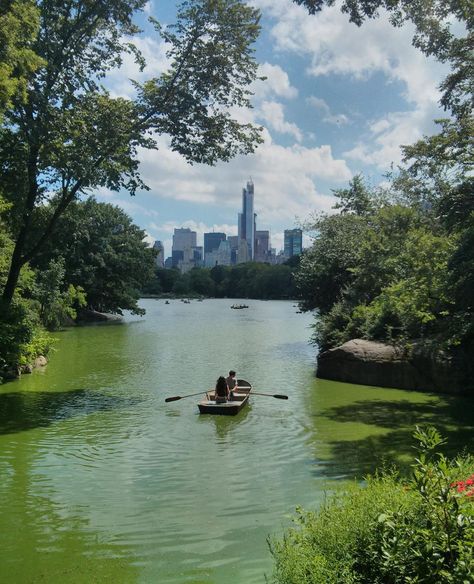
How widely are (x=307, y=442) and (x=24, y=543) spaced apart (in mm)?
7004

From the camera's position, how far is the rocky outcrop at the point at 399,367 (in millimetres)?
18547

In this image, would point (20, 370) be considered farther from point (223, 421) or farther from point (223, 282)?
point (223, 282)

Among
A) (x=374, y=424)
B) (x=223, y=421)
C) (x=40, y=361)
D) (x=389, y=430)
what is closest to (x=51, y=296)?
(x=40, y=361)

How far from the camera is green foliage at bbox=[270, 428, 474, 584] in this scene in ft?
12.4

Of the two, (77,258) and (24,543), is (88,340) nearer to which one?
(77,258)

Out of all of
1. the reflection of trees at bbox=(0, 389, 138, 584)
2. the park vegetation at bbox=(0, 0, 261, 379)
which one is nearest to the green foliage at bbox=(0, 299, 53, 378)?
the park vegetation at bbox=(0, 0, 261, 379)

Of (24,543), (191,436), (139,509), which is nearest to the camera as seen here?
(24,543)

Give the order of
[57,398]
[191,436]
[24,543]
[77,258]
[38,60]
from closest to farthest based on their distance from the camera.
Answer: [24,543], [38,60], [191,436], [57,398], [77,258]

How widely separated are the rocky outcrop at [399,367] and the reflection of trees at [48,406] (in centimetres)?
816

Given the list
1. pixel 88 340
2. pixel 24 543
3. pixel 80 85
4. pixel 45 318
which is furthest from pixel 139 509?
pixel 45 318

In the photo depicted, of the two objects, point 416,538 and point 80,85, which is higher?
point 80,85

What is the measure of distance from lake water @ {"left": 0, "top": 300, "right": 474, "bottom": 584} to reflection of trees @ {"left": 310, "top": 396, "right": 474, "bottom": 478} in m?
0.05

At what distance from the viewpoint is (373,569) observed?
4.23 m

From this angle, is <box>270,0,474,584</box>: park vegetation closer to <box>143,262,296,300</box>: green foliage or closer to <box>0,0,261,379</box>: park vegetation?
<box>0,0,261,379</box>: park vegetation
